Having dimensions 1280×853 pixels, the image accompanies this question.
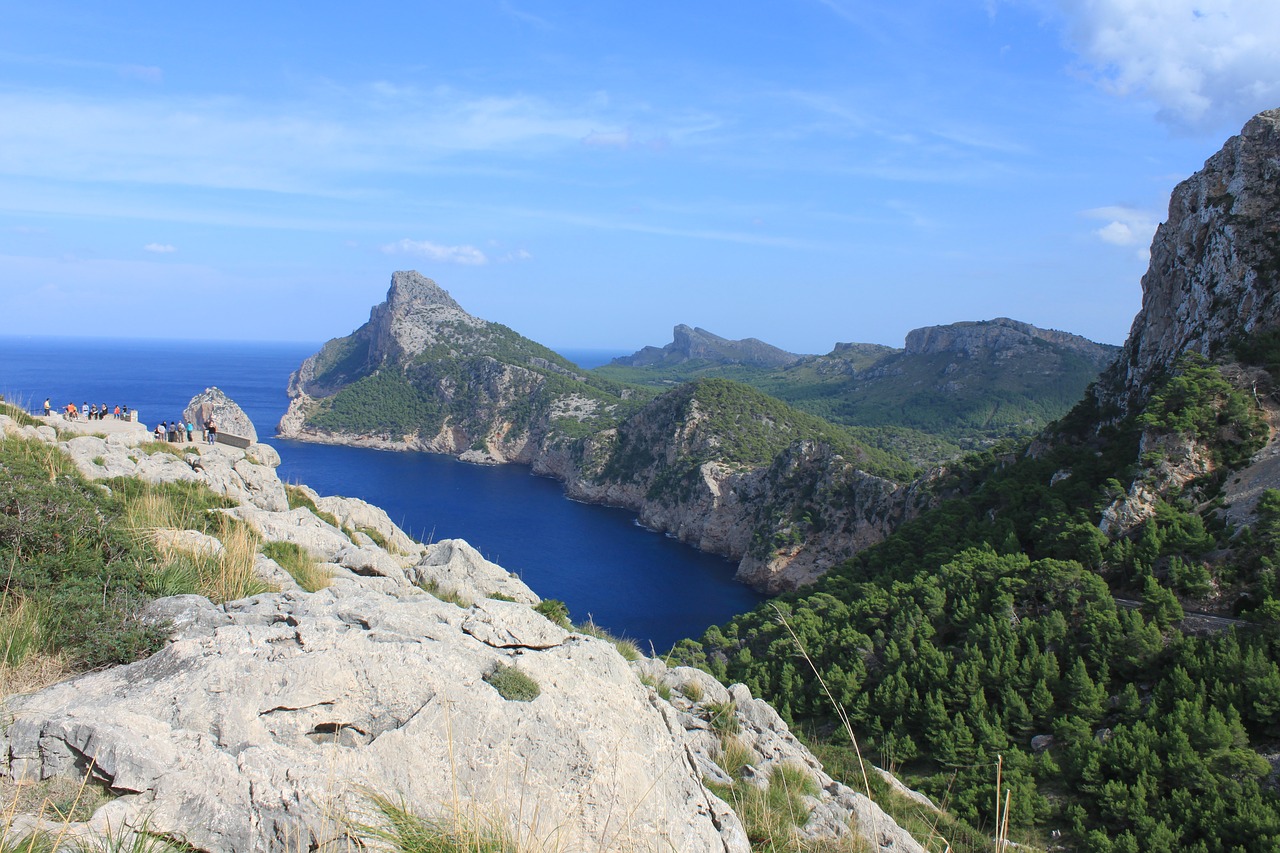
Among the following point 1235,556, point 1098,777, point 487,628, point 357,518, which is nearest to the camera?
point 487,628

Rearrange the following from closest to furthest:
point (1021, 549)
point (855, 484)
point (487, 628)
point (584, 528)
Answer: point (487, 628) → point (1021, 549) → point (855, 484) → point (584, 528)

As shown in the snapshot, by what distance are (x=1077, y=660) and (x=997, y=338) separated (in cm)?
11145

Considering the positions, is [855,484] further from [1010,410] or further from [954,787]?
[1010,410]

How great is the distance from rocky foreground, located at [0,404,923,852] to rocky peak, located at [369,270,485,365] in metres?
130

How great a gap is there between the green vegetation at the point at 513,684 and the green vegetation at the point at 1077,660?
22.6 feet

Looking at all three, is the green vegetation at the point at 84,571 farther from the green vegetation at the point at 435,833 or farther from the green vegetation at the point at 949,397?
the green vegetation at the point at 949,397

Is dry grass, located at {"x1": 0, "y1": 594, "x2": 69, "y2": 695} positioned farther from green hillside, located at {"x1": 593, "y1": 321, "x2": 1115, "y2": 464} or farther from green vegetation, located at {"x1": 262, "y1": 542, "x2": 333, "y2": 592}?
green hillside, located at {"x1": 593, "y1": 321, "x2": 1115, "y2": 464}

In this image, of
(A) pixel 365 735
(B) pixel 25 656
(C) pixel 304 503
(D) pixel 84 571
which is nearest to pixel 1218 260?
(C) pixel 304 503

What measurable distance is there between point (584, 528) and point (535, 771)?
6632 cm

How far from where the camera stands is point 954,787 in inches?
569

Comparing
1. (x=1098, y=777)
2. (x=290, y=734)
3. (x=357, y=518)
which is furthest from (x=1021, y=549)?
(x=290, y=734)

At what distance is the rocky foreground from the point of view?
4.16 meters

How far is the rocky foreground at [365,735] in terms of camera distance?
4.16 m

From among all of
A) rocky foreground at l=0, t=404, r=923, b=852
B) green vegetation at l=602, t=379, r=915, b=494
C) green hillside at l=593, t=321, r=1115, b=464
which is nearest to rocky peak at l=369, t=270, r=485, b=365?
green hillside at l=593, t=321, r=1115, b=464
